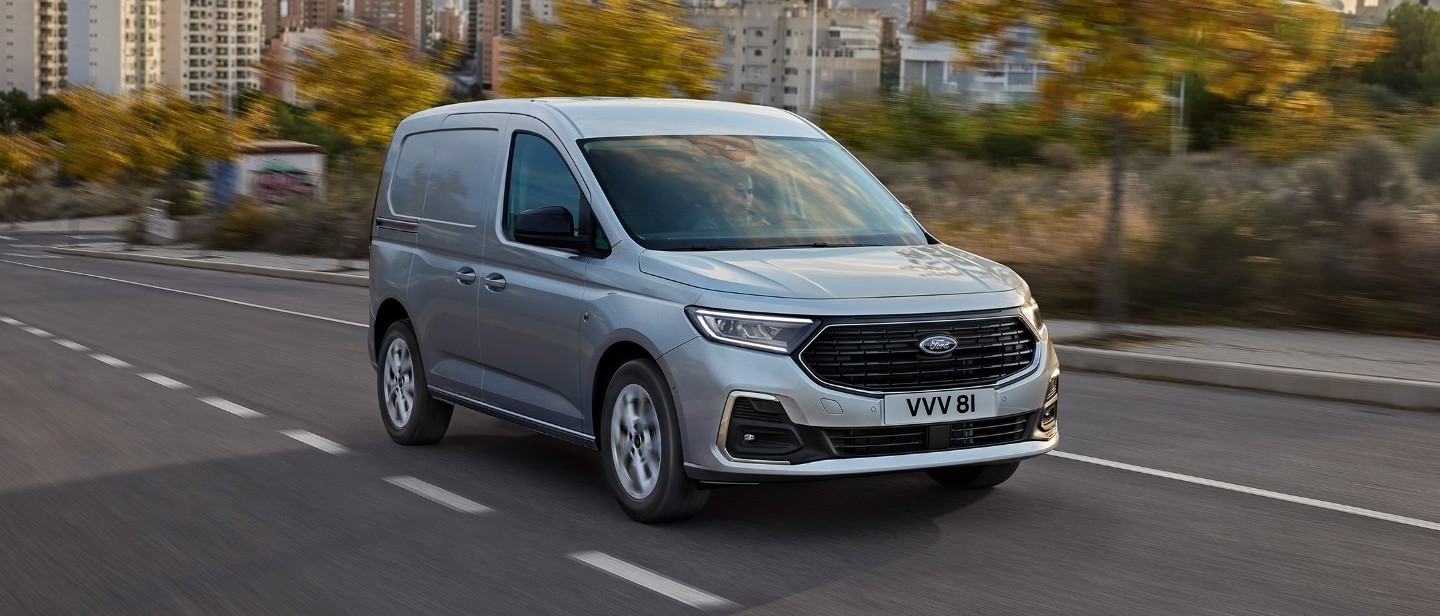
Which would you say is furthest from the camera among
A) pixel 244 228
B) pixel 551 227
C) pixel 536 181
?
pixel 244 228

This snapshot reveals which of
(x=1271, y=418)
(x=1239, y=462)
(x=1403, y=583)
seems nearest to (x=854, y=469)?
(x=1403, y=583)

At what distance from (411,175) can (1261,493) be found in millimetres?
4897

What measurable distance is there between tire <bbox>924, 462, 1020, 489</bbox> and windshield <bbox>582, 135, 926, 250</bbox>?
108 cm

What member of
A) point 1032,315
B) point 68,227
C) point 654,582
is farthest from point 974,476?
point 68,227

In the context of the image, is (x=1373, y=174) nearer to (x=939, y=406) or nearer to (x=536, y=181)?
(x=536, y=181)

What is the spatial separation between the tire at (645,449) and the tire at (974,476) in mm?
1381

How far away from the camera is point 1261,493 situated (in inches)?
298

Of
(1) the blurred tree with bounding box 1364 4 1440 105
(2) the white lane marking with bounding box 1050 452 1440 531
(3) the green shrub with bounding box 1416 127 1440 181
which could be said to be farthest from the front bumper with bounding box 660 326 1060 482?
(1) the blurred tree with bounding box 1364 4 1440 105

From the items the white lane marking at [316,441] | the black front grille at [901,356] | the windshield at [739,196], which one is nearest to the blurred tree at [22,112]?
the white lane marking at [316,441]

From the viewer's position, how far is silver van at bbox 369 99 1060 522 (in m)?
6.27

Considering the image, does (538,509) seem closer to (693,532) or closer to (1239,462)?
(693,532)

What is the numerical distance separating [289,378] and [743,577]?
7.58m

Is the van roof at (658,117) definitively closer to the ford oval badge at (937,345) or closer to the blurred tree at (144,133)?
the ford oval badge at (937,345)

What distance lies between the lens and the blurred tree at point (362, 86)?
33125mm
